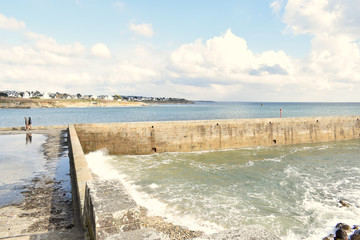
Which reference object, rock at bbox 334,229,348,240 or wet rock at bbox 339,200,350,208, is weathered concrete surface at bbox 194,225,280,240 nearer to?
rock at bbox 334,229,348,240

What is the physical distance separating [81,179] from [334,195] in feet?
35.6

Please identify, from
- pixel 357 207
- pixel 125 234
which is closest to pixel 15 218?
pixel 125 234

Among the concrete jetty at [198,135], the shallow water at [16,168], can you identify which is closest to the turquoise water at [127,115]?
the concrete jetty at [198,135]

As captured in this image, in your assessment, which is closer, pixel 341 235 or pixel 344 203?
pixel 341 235

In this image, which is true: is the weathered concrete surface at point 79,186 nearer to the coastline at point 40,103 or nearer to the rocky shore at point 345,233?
the rocky shore at point 345,233

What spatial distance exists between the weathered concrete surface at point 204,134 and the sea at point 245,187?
1.01m

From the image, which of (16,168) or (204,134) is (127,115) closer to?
(204,134)

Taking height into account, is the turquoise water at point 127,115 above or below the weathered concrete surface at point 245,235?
below

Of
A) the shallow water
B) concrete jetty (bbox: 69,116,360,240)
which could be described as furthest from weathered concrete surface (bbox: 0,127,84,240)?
concrete jetty (bbox: 69,116,360,240)

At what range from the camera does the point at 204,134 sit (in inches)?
836

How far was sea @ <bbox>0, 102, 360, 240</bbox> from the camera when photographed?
817 centimetres

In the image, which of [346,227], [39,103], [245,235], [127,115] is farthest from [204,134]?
[39,103]

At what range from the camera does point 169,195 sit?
1002 cm

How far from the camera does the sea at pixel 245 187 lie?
26.8 ft
